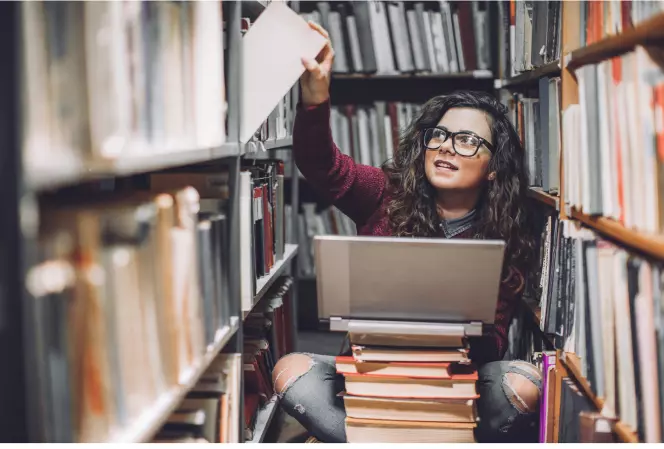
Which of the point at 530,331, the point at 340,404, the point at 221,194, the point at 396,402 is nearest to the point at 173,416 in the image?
the point at 221,194

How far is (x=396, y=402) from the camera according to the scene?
5.17ft

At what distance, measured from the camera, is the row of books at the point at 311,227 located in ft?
10.6

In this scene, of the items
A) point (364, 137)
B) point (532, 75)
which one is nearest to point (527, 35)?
point (532, 75)

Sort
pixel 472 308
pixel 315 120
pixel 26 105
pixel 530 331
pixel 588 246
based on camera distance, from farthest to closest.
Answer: pixel 530 331
pixel 315 120
pixel 472 308
pixel 588 246
pixel 26 105

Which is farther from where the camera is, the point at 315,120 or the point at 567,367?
the point at 315,120

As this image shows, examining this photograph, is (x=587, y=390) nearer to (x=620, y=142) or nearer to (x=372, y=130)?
(x=620, y=142)

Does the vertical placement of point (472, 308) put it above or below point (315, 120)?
below

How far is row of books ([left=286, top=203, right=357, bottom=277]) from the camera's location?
3.23 metres

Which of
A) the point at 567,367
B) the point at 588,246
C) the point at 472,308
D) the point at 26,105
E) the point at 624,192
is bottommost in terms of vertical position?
the point at 567,367

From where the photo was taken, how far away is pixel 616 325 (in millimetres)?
1131

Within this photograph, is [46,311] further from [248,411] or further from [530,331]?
[530,331]

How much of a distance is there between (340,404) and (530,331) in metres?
0.75

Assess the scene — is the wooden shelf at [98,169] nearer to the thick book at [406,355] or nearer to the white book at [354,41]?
the thick book at [406,355]

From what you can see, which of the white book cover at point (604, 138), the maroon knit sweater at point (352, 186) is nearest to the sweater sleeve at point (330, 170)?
the maroon knit sweater at point (352, 186)
